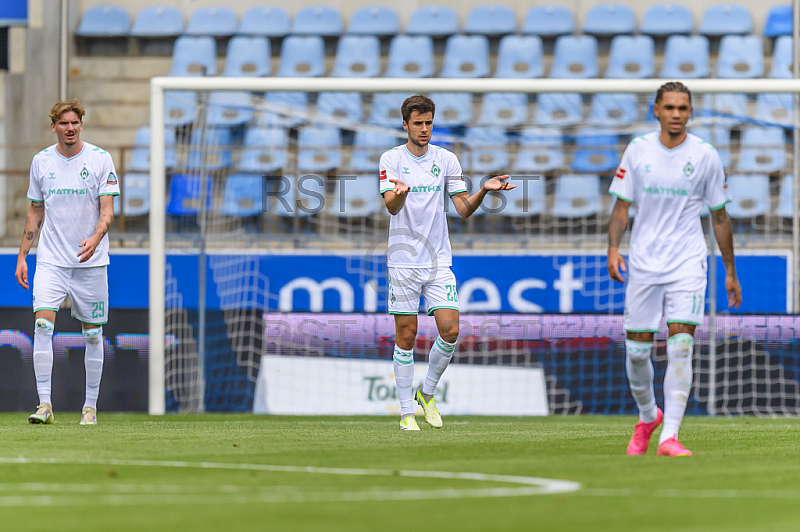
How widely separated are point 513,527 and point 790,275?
9.25 metres

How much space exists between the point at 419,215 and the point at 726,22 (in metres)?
10.6

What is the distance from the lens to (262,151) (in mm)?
13328

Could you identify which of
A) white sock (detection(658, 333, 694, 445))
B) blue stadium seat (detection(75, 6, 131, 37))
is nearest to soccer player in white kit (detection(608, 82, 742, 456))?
white sock (detection(658, 333, 694, 445))

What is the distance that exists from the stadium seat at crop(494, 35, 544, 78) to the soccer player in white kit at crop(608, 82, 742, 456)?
10432 mm

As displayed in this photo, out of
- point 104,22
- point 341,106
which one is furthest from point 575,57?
point 104,22

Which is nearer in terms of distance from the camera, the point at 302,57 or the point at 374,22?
the point at 302,57

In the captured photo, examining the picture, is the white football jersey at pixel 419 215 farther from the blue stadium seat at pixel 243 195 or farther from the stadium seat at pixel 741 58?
the stadium seat at pixel 741 58

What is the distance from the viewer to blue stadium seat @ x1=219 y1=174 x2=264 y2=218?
11867 millimetres

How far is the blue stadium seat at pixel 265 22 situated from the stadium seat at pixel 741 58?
596 centimetres

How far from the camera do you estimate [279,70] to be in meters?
15.9

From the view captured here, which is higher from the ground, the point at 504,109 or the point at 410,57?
the point at 410,57

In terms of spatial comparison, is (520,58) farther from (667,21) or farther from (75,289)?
(75,289)

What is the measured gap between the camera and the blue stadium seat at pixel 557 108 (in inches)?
559

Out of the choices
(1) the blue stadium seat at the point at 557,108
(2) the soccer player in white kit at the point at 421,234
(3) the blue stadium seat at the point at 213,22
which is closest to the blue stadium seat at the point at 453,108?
(1) the blue stadium seat at the point at 557,108
